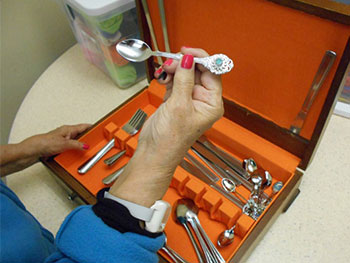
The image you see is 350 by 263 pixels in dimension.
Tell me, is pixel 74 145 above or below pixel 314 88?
below

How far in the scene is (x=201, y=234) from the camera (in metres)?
0.53

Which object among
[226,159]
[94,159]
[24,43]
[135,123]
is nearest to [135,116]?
[135,123]

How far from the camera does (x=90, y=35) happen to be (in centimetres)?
78

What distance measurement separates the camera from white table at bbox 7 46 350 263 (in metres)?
0.53

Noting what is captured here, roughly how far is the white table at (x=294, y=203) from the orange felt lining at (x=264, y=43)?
16 cm

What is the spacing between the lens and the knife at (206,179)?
56cm

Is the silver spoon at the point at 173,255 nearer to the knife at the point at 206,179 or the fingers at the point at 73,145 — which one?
the knife at the point at 206,179

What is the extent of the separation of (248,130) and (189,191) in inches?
7.4

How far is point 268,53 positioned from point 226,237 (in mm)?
325

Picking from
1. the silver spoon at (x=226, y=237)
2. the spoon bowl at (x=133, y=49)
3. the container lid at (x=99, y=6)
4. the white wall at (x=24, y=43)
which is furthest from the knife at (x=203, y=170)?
the white wall at (x=24, y=43)

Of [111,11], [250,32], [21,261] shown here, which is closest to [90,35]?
[111,11]

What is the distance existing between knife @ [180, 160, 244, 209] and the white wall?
0.86 meters

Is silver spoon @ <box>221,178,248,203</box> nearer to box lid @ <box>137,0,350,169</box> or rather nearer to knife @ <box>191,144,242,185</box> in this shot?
knife @ <box>191,144,242,185</box>

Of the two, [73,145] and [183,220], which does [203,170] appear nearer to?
[183,220]
